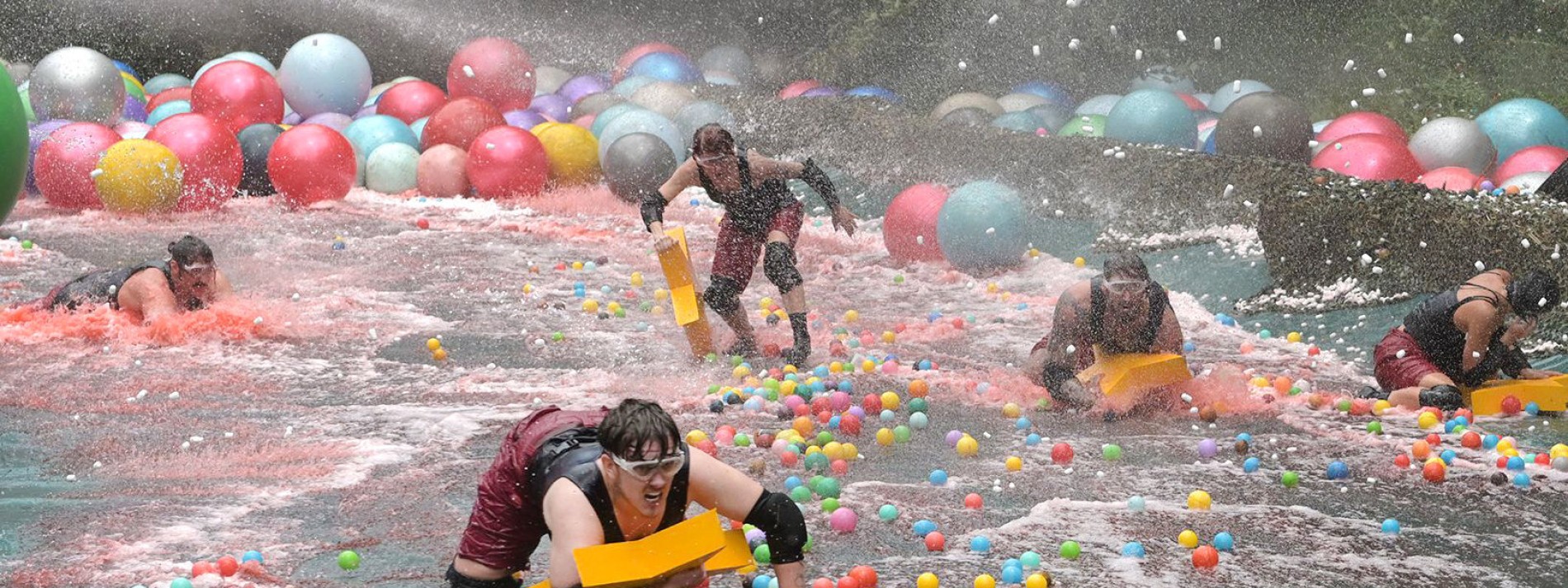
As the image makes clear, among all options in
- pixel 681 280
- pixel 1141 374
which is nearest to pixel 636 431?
pixel 1141 374

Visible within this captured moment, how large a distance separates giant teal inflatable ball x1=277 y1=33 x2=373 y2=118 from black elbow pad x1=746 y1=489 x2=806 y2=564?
12.9 meters

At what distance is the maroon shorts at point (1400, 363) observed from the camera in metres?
7.44

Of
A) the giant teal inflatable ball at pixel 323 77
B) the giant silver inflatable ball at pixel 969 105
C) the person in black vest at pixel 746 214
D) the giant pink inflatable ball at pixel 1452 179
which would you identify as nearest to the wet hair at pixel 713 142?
the person in black vest at pixel 746 214

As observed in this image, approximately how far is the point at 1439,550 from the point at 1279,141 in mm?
6609

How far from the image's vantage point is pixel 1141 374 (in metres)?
7.10

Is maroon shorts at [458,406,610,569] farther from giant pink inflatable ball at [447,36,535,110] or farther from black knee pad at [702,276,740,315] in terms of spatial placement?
giant pink inflatable ball at [447,36,535,110]

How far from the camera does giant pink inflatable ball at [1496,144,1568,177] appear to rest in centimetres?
1106

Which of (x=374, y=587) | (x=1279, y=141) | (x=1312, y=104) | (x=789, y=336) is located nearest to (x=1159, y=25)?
(x=1312, y=104)

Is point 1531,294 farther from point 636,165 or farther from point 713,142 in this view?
point 636,165

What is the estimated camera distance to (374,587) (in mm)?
5094

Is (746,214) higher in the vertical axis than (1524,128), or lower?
lower

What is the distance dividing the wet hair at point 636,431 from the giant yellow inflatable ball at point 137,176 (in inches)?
394

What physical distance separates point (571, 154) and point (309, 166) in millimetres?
2233

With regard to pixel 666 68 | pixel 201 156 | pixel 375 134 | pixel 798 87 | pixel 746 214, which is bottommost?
pixel 746 214
